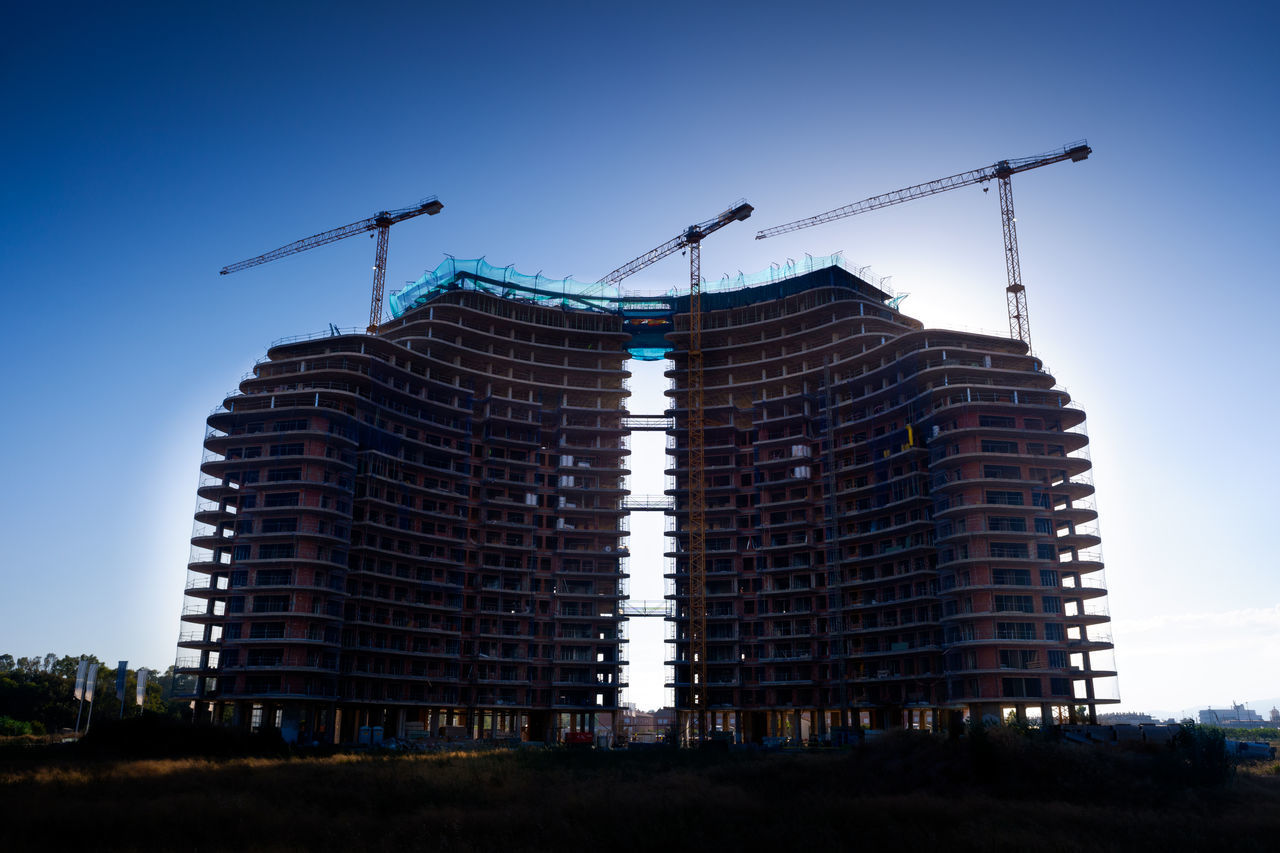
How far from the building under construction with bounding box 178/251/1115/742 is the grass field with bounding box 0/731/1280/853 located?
36.6 metres

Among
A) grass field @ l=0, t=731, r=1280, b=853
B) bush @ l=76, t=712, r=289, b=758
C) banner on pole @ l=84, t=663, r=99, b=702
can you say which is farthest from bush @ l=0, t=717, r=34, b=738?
grass field @ l=0, t=731, r=1280, b=853

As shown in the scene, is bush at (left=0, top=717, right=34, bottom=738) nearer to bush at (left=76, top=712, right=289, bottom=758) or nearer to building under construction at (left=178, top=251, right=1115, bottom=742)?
building under construction at (left=178, top=251, right=1115, bottom=742)

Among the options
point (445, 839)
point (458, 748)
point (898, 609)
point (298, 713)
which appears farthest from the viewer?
point (898, 609)

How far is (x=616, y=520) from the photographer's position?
147000 millimetres

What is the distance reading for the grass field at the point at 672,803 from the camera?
4469 cm

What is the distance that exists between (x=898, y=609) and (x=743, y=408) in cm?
4222

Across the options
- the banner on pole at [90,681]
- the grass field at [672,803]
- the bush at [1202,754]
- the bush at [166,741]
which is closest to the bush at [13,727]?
the banner on pole at [90,681]

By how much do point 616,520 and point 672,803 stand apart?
92.9 metres

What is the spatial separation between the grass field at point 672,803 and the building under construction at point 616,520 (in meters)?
36.6

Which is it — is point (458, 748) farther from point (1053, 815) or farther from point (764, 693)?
point (1053, 815)

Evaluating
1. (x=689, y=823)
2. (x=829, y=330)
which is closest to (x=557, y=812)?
(x=689, y=823)

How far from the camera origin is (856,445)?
128 meters

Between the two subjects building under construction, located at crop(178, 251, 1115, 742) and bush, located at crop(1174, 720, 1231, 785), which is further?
building under construction, located at crop(178, 251, 1115, 742)

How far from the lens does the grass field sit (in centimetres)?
4469
